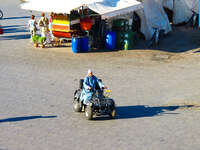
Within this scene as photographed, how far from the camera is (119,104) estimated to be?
12734mm

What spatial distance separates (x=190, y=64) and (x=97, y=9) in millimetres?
5363

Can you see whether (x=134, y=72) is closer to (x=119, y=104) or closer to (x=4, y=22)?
(x=119, y=104)

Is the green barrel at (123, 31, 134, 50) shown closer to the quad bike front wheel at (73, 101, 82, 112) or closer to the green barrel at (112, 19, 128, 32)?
the green barrel at (112, 19, 128, 32)

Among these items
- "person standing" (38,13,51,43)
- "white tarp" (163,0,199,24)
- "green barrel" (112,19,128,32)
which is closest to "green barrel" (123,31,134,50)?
"green barrel" (112,19,128,32)

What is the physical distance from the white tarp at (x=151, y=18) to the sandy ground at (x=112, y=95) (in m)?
1.21

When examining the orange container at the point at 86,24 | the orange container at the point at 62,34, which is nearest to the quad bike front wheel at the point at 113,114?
the orange container at the point at 86,24

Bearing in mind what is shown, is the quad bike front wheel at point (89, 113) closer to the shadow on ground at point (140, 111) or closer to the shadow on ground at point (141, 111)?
the shadow on ground at point (140, 111)

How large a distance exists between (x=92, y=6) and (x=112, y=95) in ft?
21.4

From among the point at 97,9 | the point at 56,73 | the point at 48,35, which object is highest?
the point at 97,9

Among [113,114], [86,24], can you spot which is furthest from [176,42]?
[113,114]

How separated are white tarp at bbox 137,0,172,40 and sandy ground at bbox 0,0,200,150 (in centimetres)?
121

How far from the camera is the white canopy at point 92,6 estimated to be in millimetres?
18562

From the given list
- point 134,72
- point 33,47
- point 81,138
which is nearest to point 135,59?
point 134,72

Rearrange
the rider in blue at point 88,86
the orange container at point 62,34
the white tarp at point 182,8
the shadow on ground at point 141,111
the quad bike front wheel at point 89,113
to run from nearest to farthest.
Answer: the quad bike front wheel at point 89,113 → the rider in blue at point 88,86 → the shadow on ground at point 141,111 → the orange container at point 62,34 → the white tarp at point 182,8
